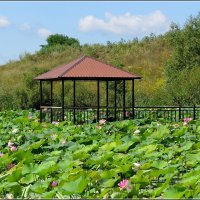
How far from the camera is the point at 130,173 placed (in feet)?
20.5

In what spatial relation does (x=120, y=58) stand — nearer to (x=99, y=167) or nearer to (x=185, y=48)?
(x=185, y=48)

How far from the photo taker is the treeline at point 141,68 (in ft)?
73.5

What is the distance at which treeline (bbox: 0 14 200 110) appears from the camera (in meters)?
22.4

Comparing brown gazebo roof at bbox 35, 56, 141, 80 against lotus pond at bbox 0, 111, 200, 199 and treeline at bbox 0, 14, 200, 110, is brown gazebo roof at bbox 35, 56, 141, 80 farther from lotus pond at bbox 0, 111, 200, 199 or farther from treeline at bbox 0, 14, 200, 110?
treeline at bbox 0, 14, 200, 110

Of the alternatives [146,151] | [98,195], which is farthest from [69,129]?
[98,195]

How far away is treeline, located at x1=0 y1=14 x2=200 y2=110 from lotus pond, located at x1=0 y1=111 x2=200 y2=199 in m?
11.7

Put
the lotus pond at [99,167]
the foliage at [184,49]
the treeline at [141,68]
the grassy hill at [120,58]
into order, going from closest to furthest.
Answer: the lotus pond at [99,167] → the treeline at [141,68] → the foliage at [184,49] → the grassy hill at [120,58]

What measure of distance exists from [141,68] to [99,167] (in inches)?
1105

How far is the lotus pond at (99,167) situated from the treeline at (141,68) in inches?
460

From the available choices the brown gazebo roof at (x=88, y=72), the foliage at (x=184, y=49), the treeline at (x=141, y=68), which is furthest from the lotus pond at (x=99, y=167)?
the foliage at (x=184, y=49)

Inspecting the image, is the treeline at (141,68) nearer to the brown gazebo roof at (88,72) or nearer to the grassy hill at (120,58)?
the grassy hill at (120,58)

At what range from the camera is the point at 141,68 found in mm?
34562

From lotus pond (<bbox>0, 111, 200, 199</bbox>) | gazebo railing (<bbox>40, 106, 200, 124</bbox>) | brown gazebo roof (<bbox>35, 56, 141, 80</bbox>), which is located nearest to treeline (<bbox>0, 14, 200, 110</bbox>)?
gazebo railing (<bbox>40, 106, 200, 124</bbox>)

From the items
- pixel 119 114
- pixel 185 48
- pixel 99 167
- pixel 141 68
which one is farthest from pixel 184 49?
pixel 99 167
